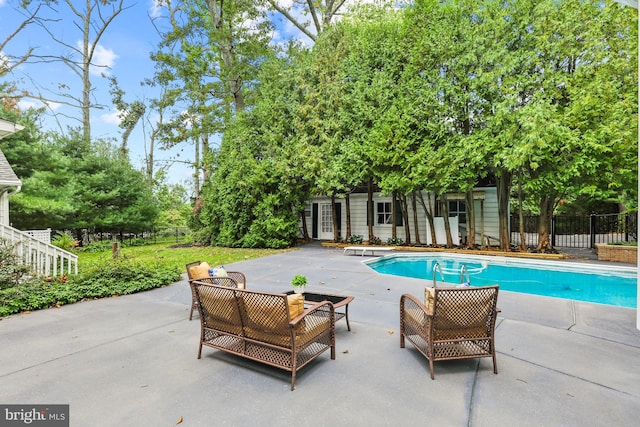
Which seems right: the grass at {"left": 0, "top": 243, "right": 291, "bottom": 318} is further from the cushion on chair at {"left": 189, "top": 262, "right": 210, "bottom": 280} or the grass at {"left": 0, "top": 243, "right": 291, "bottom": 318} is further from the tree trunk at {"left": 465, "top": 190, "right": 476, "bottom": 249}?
the tree trunk at {"left": 465, "top": 190, "right": 476, "bottom": 249}

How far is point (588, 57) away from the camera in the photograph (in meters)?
9.75

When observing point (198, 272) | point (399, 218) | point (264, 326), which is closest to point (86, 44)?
point (399, 218)

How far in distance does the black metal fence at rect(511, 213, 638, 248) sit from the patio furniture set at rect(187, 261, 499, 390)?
1298 centimetres

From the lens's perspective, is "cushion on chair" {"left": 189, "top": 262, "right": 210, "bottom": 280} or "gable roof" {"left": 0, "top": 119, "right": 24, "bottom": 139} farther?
"gable roof" {"left": 0, "top": 119, "right": 24, "bottom": 139}

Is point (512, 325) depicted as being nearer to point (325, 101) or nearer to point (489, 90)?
point (489, 90)

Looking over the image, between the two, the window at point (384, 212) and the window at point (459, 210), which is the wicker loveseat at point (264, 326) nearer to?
the window at point (459, 210)

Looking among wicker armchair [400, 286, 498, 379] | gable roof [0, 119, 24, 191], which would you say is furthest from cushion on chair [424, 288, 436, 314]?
gable roof [0, 119, 24, 191]

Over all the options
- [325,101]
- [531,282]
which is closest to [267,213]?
[325,101]

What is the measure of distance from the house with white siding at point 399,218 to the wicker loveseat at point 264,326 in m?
10.5

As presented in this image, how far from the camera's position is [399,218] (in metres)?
15.7

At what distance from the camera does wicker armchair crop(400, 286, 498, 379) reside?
2945mm

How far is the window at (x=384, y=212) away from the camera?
16.0 m

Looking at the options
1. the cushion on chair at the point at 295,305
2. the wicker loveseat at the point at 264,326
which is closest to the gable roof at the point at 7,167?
the wicker loveseat at the point at 264,326

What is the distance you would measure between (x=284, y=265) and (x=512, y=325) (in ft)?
20.6
